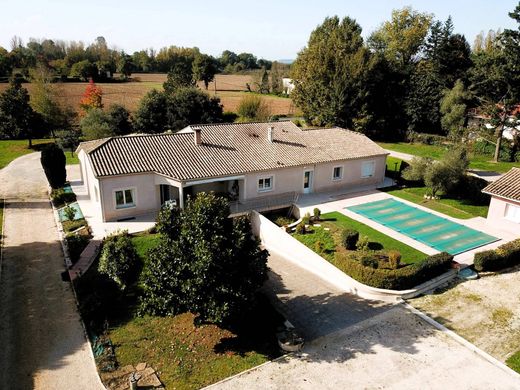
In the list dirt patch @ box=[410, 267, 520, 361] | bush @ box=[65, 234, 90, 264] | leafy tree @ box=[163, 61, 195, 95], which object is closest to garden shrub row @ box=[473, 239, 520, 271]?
dirt patch @ box=[410, 267, 520, 361]

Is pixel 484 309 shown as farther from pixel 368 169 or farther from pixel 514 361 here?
pixel 368 169

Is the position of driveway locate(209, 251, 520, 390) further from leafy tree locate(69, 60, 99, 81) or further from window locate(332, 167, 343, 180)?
leafy tree locate(69, 60, 99, 81)

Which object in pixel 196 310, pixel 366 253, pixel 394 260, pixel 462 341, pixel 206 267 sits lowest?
pixel 462 341

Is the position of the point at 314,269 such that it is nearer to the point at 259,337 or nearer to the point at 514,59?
the point at 259,337

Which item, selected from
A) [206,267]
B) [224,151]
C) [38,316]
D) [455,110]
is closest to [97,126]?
[224,151]

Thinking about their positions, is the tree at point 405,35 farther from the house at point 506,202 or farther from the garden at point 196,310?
the garden at point 196,310

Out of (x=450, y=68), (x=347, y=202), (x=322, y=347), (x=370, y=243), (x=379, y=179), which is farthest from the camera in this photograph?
(x=450, y=68)

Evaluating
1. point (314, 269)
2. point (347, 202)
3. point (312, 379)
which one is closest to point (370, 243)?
point (314, 269)
